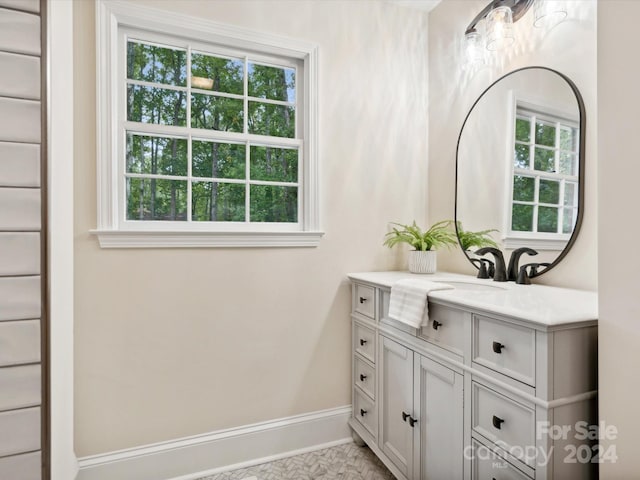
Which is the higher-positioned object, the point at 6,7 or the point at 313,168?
the point at 6,7

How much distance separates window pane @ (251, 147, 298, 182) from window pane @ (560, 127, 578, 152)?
135 centimetres

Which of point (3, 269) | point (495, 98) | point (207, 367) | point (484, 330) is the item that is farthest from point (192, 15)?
point (484, 330)

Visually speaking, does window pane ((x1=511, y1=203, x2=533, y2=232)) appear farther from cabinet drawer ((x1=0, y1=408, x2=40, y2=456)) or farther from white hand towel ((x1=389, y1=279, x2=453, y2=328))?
Answer: cabinet drawer ((x1=0, y1=408, x2=40, y2=456))

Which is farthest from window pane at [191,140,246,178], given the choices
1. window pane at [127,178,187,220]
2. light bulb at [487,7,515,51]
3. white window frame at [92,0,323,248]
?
light bulb at [487,7,515,51]

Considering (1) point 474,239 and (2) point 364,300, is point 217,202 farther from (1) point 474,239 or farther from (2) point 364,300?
(1) point 474,239

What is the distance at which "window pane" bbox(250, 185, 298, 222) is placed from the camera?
6.75ft

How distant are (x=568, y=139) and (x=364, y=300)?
4.06ft

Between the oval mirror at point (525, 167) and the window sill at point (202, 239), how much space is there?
92 centimetres

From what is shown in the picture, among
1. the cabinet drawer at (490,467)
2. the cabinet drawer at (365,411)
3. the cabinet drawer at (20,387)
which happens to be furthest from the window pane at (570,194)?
the cabinet drawer at (20,387)

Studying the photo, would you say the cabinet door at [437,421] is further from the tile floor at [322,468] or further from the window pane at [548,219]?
the window pane at [548,219]

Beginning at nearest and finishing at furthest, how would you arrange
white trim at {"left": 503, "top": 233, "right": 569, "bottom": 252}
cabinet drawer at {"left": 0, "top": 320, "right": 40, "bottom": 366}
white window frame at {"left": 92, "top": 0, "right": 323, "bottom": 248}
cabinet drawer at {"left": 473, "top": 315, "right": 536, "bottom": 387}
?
cabinet drawer at {"left": 473, "top": 315, "right": 536, "bottom": 387}, cabinet drawer at {"left": 0, "top": 320, "right": 40, "bottom": 366}, white trim at {"left": 503, "top": 233, "right": 569, "bottom": 252}, white window frame at {"left": 92, "top": 0, "right": 323, "bottom": 248}

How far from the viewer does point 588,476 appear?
1.08 m

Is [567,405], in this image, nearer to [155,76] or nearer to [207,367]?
[207,367]

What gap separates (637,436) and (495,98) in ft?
5.22
